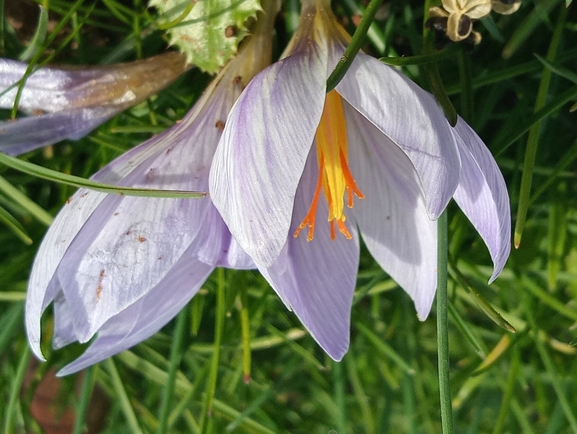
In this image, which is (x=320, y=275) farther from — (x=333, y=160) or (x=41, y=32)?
(x=41, y=32)

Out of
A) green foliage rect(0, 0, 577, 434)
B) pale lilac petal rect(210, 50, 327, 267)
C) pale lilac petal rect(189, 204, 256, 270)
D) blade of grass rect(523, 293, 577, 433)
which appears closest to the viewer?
pale lilac petal rect(210, 50, 327, 267)

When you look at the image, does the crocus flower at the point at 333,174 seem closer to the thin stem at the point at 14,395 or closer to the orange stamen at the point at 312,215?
the orange stamen at the point at 312,215

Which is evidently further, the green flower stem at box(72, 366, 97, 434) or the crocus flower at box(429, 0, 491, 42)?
the green flower stem at box(72, 366, 97, 434)

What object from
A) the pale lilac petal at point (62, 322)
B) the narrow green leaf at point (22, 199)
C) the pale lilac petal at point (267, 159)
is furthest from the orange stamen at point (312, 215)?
the narrow green leaf at point (22, 199)

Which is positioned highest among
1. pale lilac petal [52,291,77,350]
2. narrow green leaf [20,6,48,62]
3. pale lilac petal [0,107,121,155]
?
narrow green leaf [20,6,48,62]

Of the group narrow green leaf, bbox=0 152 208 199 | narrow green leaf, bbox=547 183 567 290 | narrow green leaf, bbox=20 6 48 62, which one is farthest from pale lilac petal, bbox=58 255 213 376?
narrow green leaf, bbox=547 183 567 290

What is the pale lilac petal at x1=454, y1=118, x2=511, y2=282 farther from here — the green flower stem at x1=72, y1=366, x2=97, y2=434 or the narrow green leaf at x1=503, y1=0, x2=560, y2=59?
the green flower stem at x1=72, y1=366, x2=97, y2=434

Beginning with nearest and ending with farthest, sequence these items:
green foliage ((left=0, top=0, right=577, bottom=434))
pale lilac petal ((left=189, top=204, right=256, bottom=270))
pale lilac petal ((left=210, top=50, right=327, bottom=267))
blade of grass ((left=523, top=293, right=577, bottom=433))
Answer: pale lilac petal ((left=210, top=50, right=327, bottom=267)) < pale lilac petal ((left=189, top=204, right=256, bottom=270)) < green foliage ((left=0, top=0, right=577, bottom=434)) < blade of grass ((left=523, top=293, right=577, bottom=433))

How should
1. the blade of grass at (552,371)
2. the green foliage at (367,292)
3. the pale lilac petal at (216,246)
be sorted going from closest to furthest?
the pale lilac petal at (216,246)
the green foliage at (367,292)
the blade of grass at (552,371)

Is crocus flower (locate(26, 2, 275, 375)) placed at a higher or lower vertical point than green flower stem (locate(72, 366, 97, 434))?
higher
